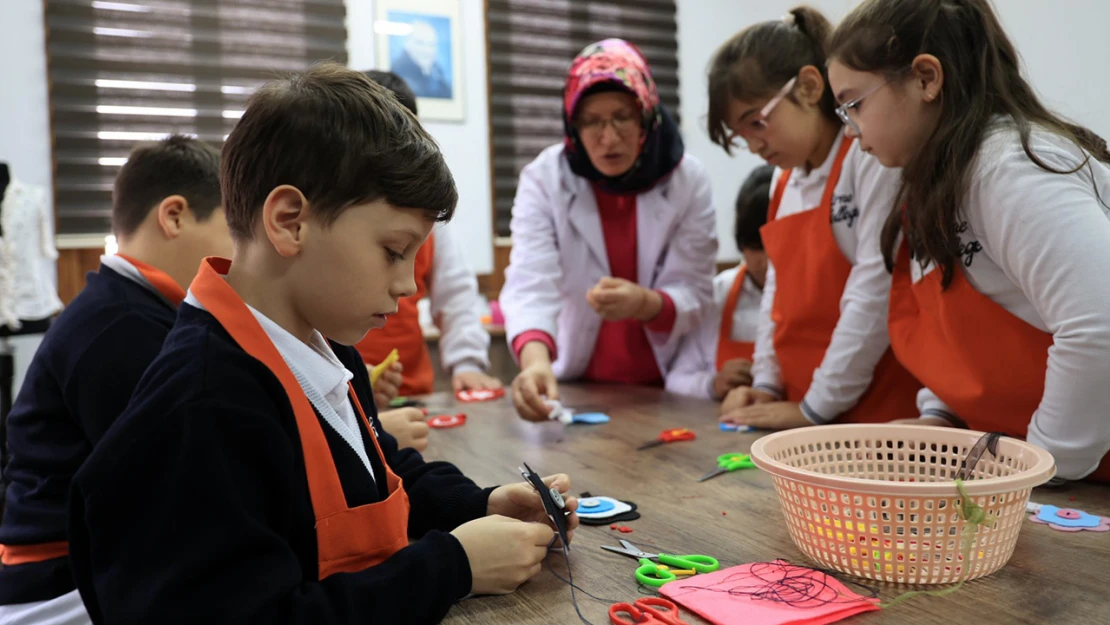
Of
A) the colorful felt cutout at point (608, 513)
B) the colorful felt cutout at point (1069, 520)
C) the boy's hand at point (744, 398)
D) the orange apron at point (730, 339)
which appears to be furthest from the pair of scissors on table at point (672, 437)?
the orange apron at point (730, 339)

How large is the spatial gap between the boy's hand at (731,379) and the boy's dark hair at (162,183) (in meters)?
1.16

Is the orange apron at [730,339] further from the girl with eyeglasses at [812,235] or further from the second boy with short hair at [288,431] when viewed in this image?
the second boy with short hair at [288,431]

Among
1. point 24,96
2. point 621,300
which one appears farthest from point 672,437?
point 24,96

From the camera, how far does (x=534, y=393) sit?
1.69 m

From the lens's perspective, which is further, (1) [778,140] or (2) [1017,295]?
(1) [778,140]

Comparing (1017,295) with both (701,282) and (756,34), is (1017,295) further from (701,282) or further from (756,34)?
(701,282)

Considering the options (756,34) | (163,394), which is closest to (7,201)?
(756,34)

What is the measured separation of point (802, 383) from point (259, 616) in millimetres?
1334

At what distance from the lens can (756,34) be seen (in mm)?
1658

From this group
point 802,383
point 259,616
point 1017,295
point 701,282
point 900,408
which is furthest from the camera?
point 701,282

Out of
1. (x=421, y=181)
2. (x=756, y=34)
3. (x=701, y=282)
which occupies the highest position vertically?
(x=756, y=34)

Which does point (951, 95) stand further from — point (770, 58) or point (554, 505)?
point (554, 505)

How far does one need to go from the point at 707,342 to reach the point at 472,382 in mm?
649

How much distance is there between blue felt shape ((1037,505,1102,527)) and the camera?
36.3 inches
